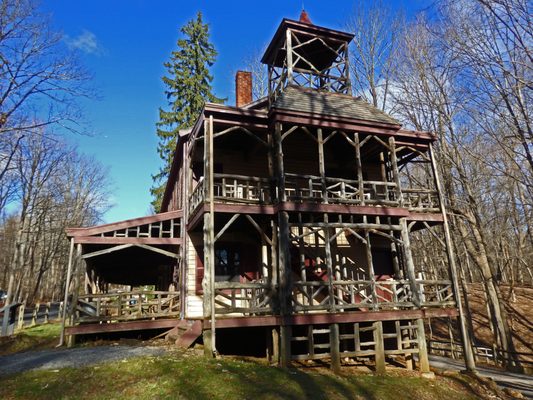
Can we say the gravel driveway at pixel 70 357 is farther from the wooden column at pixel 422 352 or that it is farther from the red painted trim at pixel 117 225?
the wooden column at pixel 422 352

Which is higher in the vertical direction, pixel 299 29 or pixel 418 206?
pixel 299 29

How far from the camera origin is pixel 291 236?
43.8 ft

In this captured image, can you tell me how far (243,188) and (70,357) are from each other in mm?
8506

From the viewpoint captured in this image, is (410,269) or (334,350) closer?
(334,350)

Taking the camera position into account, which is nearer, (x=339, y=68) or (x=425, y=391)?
(x=425, y=391)

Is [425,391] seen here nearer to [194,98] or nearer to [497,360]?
[497,360]

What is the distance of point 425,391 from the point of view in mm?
10383

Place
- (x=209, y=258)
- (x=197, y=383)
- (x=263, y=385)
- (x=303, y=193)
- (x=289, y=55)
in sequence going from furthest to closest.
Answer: (x=289, y=55) → (x=303, y=193) → (x=209, y=258) → (x=263, y=385) → (x=197, y=383)

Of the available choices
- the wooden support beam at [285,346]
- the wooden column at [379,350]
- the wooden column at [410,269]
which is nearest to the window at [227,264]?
the wooden support beam at [285,346]

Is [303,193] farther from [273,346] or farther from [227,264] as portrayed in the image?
[273,346]

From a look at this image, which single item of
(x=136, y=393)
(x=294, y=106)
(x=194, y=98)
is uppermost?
(x=194, y=98)

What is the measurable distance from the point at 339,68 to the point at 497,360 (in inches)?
673

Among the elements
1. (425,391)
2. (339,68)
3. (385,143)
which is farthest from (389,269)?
(339,68)

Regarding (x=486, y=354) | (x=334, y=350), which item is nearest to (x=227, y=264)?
(x=334, y=350)
